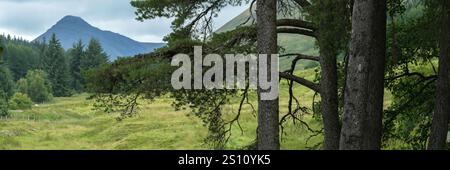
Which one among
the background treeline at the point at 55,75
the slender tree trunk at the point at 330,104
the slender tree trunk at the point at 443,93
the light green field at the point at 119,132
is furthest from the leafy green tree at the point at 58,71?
the slender tree trunk at the point at 443,93

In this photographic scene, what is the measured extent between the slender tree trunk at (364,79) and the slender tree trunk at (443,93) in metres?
3.35

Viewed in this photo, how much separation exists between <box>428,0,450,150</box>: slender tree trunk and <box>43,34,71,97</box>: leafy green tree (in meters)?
122

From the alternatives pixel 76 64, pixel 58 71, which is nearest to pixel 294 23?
pixel 58 71

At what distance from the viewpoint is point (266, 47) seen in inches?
452

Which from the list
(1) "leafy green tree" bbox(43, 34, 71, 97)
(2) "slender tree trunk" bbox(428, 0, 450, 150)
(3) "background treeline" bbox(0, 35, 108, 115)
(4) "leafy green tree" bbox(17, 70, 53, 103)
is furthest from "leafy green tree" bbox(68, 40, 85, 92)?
(2) "slender tree trunk" bbox(428, 0, 450, 150)

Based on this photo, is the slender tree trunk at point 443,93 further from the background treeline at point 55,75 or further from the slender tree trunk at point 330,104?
the background treeline at point 55,75

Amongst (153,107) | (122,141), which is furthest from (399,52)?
(153,107)

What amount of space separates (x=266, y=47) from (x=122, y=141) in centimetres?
5644

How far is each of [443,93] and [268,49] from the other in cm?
376

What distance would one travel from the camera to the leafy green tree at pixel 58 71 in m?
127

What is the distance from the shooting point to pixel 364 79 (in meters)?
8.50

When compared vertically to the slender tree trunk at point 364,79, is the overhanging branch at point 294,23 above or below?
above

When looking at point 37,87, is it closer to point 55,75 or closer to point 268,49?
point 55,75
